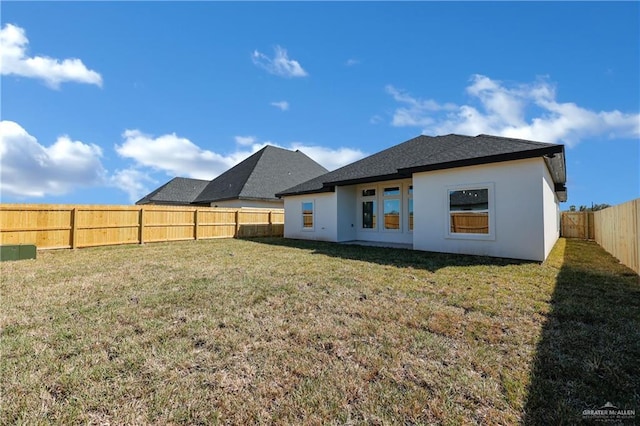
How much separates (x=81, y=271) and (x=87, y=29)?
711 cm

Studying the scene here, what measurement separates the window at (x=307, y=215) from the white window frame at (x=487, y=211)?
7425 millimetres

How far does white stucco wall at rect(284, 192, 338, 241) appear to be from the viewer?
14164mm

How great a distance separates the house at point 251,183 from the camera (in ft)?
72.1

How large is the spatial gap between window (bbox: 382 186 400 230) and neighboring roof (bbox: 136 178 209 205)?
2102 cm

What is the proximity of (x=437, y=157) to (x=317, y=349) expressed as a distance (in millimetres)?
9049

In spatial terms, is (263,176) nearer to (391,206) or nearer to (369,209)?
(369,209)

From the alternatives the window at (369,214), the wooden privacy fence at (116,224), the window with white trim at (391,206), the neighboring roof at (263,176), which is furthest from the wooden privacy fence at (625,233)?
the neighboring roof at (263,176)

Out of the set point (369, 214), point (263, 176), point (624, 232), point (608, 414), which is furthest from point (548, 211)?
point (263, 176)

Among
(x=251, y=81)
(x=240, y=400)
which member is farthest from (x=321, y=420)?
(x=251, y=81)

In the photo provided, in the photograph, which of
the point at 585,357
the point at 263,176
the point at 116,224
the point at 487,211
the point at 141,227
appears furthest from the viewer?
the point at 263,176

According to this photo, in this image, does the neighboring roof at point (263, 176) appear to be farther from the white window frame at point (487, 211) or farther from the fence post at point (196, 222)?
the white window frame at point (487, 211)

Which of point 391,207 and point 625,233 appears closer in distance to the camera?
point 625,233

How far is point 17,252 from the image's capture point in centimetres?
888

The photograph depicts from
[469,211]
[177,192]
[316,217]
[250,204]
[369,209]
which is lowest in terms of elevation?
[316,217]
